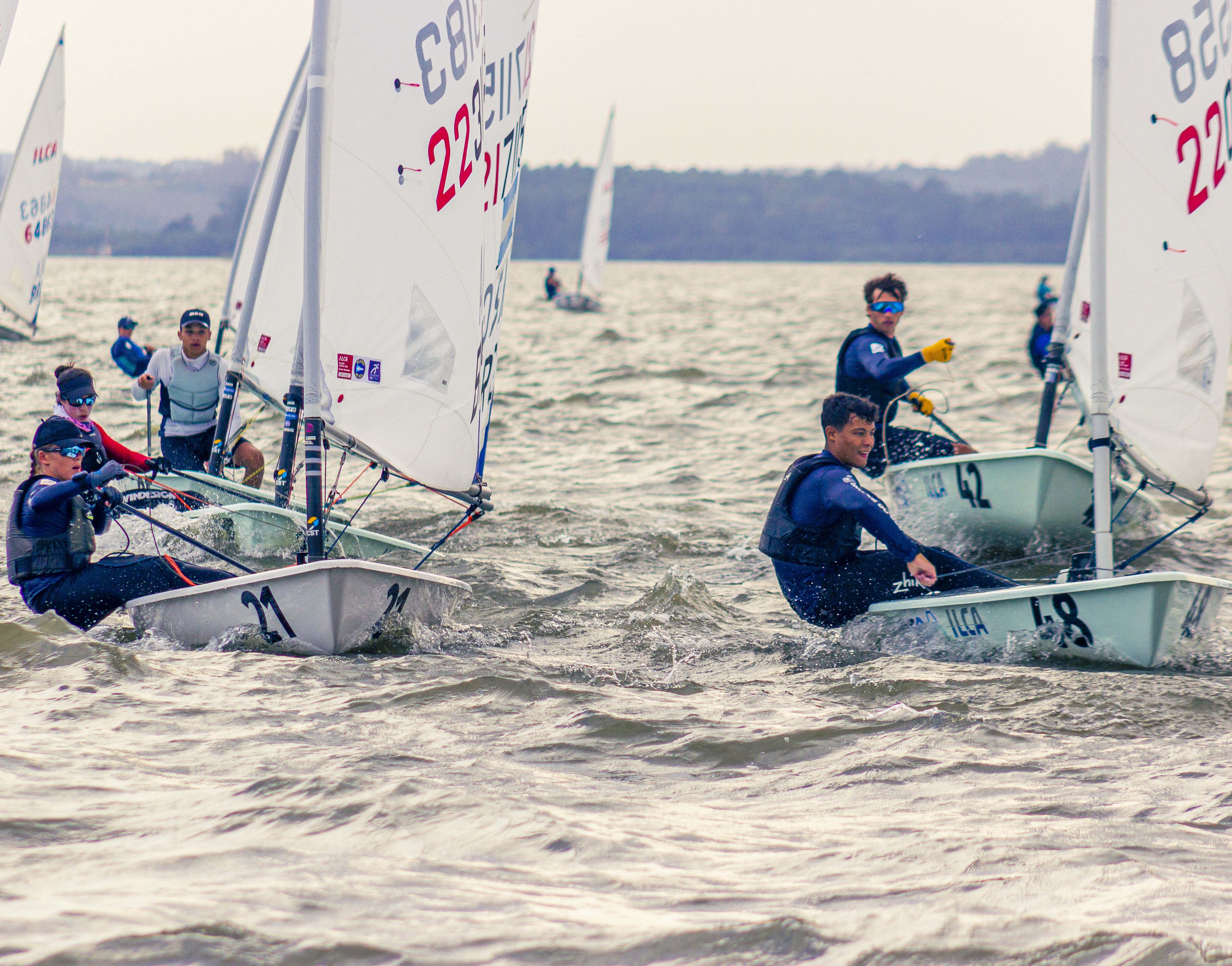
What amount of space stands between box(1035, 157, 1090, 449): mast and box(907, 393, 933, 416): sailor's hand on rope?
707 mm

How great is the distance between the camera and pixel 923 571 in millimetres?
4742

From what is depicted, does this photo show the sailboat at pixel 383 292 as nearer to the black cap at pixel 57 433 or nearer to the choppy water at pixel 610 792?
the choppy water at pixel 610 792

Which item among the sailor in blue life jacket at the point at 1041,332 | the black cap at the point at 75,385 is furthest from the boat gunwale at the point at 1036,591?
the sailor in blue life jacket at the point at 1041,332

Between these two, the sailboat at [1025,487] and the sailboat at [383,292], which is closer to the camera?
the sailboat at [383,292]

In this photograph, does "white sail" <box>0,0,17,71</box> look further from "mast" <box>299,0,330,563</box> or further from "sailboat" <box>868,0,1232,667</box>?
"sailboat" <box>868,0,1232,667</box>

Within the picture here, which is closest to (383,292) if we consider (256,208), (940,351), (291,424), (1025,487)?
(291,424)

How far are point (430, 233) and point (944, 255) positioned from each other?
151 meters

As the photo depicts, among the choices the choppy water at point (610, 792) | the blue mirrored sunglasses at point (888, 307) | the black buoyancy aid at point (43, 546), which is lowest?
the choppy water at point (610, 792)

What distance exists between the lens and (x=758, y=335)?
28.1m

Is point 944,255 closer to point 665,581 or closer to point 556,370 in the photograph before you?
point 556,370

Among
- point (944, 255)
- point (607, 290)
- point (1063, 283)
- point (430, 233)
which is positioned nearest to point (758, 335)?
point (1063, 283)

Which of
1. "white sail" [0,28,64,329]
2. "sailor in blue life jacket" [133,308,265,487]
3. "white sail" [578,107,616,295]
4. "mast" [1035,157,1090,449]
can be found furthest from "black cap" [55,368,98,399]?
"white sail" [578,107,616,295]

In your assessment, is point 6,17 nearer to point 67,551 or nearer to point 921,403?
point 67,551

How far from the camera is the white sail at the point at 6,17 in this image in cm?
677
